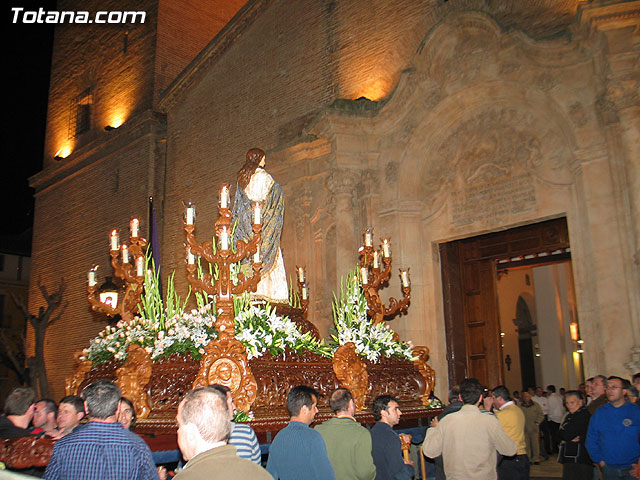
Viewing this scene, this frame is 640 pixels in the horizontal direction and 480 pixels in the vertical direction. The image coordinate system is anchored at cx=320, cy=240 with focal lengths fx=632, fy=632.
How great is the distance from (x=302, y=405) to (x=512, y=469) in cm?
314

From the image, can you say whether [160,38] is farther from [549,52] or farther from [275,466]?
[275,466]

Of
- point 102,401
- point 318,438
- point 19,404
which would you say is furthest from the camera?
point 19,404

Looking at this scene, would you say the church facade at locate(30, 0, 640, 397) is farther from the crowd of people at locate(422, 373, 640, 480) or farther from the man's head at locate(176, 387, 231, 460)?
the man's head at locate(176, 387, 231, 460)

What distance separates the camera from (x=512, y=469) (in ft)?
20.5

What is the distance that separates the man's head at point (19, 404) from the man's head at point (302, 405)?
7.00ft

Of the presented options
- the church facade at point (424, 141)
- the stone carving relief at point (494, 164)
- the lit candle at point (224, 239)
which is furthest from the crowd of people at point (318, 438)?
the stone carving relief at point (494, 164)

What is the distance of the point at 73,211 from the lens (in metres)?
21.1

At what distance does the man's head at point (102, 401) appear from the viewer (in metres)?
3.36

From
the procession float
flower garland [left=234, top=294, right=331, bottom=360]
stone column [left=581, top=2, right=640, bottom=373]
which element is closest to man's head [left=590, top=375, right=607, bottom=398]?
the procession float

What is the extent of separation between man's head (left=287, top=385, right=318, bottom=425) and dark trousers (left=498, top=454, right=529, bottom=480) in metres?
2.93

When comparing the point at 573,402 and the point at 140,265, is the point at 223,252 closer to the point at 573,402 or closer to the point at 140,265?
the point at 140,265

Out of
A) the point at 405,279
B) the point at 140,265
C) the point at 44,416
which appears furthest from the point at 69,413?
the point at 405,279

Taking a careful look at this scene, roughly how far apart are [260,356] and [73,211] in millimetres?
16791

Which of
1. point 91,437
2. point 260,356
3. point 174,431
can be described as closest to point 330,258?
point 260,356
